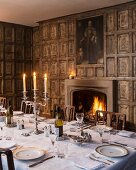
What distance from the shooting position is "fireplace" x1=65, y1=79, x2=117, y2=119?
15.6 feet

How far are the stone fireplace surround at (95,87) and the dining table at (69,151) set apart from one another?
2.09 metres

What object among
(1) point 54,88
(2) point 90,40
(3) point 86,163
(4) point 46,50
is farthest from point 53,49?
(3) point 86,163

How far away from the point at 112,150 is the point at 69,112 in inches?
65.5

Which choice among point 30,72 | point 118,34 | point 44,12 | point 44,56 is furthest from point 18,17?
point 118,34

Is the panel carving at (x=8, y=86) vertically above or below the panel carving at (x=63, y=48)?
below

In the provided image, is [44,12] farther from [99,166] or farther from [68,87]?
[99,166]

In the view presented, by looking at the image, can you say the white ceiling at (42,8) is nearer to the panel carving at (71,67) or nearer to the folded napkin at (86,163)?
the panel carving at (71,67)

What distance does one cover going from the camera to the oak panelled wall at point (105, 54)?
14.9ft

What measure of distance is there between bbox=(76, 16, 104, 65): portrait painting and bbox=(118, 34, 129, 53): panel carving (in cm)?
40

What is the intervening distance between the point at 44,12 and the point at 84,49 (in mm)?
Answer: 1150

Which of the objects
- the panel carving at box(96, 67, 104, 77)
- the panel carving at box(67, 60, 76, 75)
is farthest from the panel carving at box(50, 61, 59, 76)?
the panel carving at box(96, 67, 104, 77)

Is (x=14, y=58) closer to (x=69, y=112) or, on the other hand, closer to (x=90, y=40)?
(x=90, y=40)

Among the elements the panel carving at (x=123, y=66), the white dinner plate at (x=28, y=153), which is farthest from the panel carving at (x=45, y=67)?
the white dinner plate at (x=28, y=153)

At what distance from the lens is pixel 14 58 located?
251 inches
